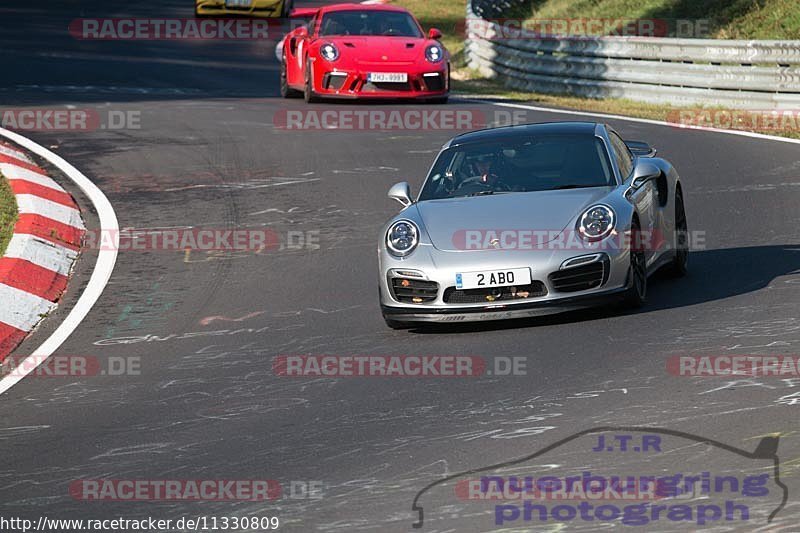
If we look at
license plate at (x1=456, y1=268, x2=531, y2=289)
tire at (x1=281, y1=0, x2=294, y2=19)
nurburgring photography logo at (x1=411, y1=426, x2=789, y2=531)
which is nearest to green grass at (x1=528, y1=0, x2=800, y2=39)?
tire at (x1=281, y1=0, x2=294, y2=19)

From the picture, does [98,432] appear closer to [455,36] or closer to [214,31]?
[214,31]

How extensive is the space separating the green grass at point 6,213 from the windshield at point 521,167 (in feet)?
11.1

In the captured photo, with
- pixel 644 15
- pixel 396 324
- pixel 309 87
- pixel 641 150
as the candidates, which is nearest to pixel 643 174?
pixel 641 150

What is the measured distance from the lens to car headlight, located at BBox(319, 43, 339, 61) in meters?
20.0

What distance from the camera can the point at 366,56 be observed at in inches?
783

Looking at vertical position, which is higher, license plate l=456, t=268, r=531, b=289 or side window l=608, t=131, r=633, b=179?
side window l=608, t=131, r=633, b=179

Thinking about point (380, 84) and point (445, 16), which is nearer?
point (380, 84)

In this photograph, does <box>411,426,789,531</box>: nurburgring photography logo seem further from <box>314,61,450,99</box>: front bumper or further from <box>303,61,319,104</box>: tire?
<box>303,61,319,104</box>: tire


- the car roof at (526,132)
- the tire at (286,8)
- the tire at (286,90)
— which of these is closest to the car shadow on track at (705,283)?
the car roof at (526,132)

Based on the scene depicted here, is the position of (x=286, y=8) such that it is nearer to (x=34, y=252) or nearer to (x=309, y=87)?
(x=309, y=87)

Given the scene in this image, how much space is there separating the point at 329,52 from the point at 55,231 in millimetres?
9066

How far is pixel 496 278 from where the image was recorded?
845 cm

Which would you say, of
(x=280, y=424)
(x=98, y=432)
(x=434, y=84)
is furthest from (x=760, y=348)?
(x=434, y=84)

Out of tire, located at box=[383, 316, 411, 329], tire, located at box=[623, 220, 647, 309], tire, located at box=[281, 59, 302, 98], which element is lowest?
tire, located at box=[383, 316, 411, 329]
